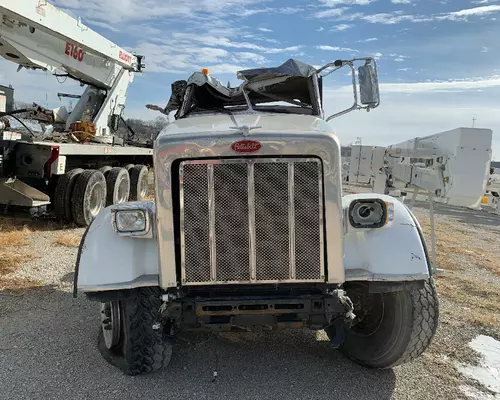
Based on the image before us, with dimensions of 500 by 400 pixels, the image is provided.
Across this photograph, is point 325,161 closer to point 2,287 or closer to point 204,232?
point 204,232

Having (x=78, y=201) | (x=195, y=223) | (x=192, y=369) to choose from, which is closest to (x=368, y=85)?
(x=195, y=223)

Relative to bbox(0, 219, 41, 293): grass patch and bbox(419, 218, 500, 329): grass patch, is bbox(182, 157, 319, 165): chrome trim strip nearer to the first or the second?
bbox(419, 218, 500, 329): grass patch

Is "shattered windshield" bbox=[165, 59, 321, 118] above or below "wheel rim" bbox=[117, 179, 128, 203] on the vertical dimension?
above

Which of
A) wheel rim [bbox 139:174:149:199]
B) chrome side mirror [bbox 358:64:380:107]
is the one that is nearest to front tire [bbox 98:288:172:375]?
chrome side mirror [bbox 358:64:380:107]

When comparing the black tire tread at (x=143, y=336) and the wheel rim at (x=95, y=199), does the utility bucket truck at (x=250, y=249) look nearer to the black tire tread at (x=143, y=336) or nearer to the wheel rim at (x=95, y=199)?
the black tire tread at (x=143, y=336)

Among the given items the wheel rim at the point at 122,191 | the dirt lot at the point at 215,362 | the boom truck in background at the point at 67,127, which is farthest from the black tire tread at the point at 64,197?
the dirt lot at the point at 215,362

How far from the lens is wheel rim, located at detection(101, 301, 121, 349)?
348 centimetres

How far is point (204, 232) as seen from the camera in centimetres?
301

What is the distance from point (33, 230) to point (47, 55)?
3.79 meters

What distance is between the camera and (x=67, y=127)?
38.7ft

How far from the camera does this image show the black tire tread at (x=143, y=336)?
11.1ft

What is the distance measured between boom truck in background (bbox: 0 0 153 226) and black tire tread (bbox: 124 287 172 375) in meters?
5.27

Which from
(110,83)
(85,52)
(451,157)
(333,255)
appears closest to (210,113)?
(333,255)

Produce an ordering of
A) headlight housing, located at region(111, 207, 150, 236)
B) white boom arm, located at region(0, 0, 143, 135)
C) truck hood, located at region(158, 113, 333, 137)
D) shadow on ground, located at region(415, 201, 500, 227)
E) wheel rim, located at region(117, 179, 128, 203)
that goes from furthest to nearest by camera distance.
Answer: shadow on ground, located at region(415, 201, 500, 227) → wheel rim, located at region(117, 179, 128, 203) → white boom arm, located at region(0, 0, 143, 135) → headlight housing, located at region(111, 207, 150, 236) → truck hood, located at region(158, 113, 333, 137)
